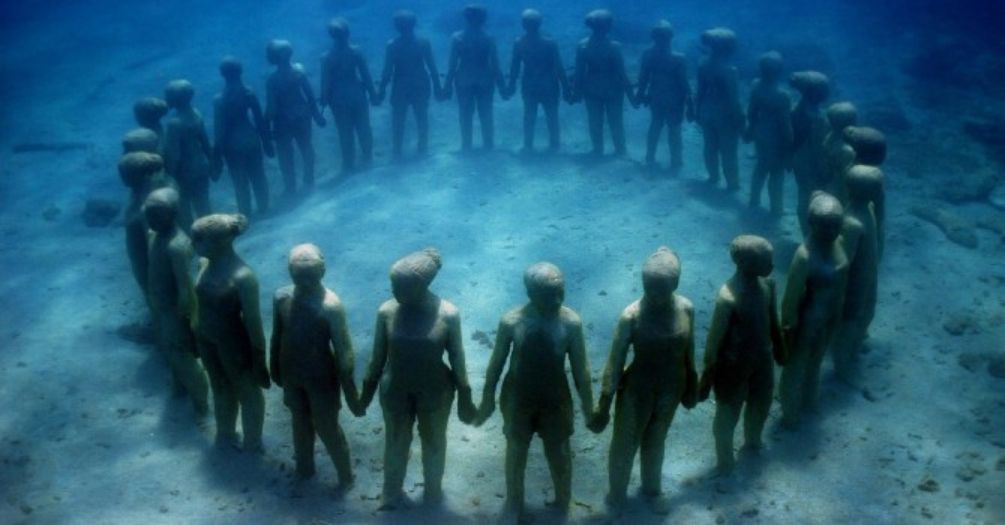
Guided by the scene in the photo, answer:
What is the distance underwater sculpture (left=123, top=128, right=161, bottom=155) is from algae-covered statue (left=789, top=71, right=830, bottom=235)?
7956 millimetres

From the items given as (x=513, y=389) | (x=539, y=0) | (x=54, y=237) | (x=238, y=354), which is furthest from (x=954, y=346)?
(x=539, y=0)

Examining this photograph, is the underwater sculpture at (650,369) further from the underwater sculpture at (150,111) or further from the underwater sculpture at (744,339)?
the underwater sculpture at (150,111)

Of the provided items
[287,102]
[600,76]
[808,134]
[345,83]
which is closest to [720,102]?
[808,134]

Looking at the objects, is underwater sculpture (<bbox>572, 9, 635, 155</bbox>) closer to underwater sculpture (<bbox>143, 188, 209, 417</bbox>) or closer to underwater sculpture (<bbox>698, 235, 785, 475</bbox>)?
underwater sculpture (<bbox>698, 235, 785, 475</bbox>)

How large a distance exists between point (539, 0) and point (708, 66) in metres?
20.8

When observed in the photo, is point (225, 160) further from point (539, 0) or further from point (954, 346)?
point (539, 0)

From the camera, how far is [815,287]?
527cm

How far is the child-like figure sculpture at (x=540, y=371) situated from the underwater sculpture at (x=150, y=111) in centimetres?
604

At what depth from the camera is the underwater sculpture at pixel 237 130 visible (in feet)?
32.0

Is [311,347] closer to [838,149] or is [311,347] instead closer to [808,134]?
[838,149]

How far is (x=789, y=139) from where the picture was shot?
358 inches

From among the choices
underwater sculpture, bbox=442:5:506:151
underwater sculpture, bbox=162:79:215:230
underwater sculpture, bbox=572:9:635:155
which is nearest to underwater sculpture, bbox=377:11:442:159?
underwater sculpture, bbox=442:5:506:151

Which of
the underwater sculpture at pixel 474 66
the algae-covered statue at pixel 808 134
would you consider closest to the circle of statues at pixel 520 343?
the algae-covered statue at pixel 808 134

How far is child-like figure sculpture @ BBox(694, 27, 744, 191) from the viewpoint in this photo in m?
9.74
